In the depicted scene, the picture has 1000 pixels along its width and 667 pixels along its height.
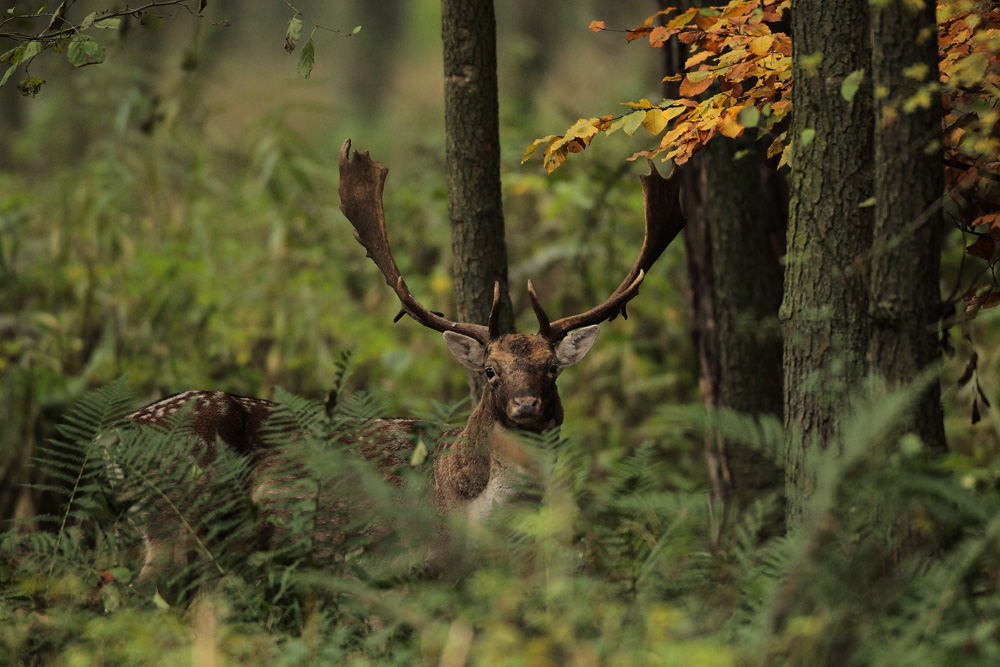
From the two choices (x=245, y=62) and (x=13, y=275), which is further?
(x=245, y=62)

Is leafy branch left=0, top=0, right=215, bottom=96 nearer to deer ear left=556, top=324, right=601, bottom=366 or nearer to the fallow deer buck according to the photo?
the fallow deer buck

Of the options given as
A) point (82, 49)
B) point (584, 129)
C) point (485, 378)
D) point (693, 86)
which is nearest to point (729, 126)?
point (693, 86)

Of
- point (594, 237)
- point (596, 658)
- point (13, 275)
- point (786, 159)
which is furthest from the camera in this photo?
point (594, 237)

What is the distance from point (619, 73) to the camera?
45.3 ft

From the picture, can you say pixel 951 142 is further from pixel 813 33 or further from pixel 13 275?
pixel 13 275

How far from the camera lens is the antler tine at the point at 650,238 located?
5328 millimetres

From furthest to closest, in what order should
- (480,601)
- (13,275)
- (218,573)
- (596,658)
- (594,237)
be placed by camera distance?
(594,237) < (13,275) < (218,573) < (480,601) < (596,658)

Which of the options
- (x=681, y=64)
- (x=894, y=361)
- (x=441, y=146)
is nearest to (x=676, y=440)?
(x=681, y=64)

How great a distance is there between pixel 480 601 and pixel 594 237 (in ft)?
20.6

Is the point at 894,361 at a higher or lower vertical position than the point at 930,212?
lower

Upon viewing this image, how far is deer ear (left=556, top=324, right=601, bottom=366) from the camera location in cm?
534

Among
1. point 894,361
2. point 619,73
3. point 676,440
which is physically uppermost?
point 619,73

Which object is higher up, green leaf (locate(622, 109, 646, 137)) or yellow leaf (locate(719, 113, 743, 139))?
green leaf (locate(622, 109, 646, 137))

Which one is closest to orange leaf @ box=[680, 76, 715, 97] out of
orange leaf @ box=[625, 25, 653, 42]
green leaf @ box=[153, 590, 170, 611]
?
orange leaf @ box=[625, 25, 653, 42]
